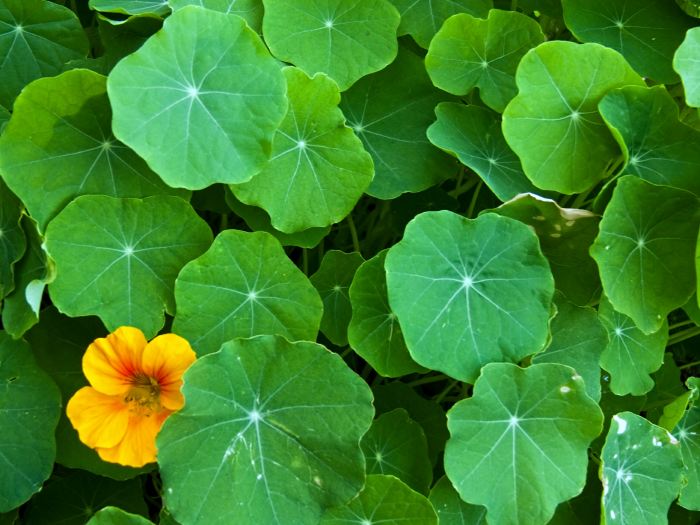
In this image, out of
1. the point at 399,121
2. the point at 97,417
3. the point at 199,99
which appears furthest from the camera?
the point at 399,121

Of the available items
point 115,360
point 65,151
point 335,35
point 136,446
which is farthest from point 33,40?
point 136,446

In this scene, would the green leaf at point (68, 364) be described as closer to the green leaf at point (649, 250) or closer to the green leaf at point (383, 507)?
the green leaf at point (383, 507)

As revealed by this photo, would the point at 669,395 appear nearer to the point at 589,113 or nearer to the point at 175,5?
the point at 589,113

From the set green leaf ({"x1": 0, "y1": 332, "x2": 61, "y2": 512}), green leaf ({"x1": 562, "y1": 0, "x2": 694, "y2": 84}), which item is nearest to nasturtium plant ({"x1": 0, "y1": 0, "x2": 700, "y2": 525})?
green leaf ({"x1": 0, "y1": 332, "x2": 61, "y2": 512})

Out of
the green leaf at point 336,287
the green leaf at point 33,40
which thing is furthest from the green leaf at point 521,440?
the green leaf at point 33,40

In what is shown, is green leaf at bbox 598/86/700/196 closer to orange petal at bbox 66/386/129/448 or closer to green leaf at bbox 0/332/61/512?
orange petal at bbox 66/386/129/448

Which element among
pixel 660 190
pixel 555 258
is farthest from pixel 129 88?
pixel 660 190

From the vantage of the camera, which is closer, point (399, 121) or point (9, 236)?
point (9, 236)

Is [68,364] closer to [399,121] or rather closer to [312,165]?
[312,165]
